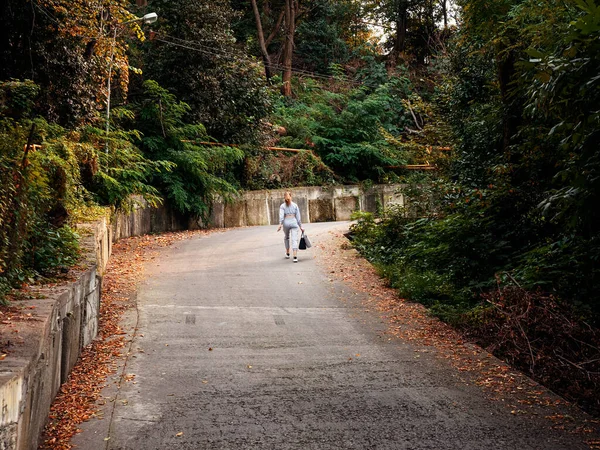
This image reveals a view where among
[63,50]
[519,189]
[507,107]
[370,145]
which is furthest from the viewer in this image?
[370,145]

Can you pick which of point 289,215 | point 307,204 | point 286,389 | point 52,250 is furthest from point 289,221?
point 307,204

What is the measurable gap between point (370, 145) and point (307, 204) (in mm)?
5172

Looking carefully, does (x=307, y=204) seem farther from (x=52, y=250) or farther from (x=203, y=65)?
(x=52, y=250)

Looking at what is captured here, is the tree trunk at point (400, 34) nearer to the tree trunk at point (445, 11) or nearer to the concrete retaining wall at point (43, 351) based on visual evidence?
the tree trunk at point (445, 11)

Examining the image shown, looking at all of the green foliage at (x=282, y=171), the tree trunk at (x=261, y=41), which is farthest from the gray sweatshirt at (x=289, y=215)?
the tree trunk at (x=261, y=41)

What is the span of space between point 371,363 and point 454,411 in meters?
1.71

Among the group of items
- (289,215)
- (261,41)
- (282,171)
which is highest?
(261,41)

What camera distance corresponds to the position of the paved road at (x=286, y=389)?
17.9 feet

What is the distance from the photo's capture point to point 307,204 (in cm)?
3052

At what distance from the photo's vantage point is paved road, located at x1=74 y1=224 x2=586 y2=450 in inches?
214

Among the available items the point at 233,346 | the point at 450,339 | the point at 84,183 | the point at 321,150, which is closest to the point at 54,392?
the point at 233,346

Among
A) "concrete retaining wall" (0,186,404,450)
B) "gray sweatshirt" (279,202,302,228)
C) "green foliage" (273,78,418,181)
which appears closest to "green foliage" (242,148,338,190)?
"green foliage" (273,78,418,181)

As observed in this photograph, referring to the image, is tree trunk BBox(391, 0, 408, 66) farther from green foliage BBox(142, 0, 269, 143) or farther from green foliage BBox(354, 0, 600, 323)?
green foliage BBox(354, 0, 600, 323)

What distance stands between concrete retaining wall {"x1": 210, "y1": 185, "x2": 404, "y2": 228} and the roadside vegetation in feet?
2.44
